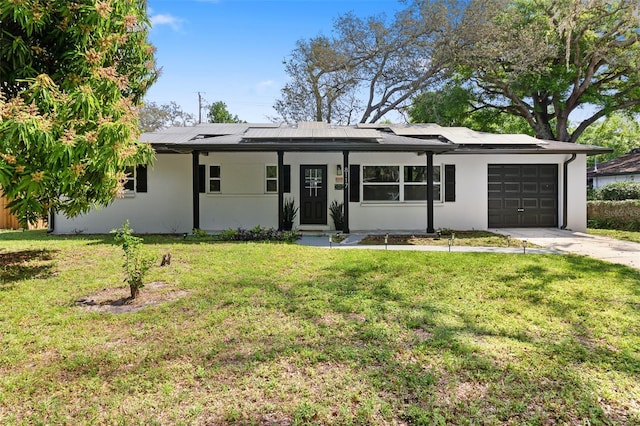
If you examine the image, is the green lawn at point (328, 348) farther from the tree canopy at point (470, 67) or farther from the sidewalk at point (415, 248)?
the tree canopy at point (470, 67)

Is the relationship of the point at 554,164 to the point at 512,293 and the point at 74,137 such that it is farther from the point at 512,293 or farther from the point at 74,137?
the point at 74,137

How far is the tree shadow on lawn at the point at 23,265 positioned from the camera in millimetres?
5656

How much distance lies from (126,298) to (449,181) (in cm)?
999

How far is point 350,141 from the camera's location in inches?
410

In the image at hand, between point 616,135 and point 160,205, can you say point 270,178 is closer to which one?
point 160,205

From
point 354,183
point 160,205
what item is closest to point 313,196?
point 354,183

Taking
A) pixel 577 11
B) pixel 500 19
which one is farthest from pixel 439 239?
pixel 500 19

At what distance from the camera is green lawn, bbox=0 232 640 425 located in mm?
2557

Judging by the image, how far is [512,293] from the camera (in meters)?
5.01

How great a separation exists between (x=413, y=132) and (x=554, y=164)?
4675mm

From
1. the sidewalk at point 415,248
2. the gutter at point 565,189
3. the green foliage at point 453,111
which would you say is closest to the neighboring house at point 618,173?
the green foliage at point 453,111

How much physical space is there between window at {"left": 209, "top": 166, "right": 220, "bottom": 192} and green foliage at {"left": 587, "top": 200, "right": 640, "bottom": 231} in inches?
547

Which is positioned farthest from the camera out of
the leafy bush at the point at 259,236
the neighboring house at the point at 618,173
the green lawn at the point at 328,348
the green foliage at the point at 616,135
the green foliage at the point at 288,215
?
the green foliage at the point at 616,135

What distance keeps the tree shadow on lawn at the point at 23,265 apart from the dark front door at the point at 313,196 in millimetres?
6729
